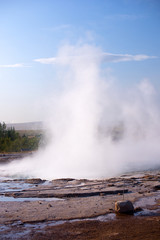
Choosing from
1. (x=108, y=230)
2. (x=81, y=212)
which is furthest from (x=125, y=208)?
(x=108, y=230)

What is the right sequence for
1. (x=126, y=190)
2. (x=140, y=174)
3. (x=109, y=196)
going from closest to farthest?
1. (x=109, y=196)
2. (x=126, y=190)
3. (x=140, y=174)

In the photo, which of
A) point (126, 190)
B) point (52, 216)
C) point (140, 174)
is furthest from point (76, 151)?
point (52, 216)

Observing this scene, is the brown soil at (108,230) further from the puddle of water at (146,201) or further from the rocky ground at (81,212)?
the puddle of water at (146,201)

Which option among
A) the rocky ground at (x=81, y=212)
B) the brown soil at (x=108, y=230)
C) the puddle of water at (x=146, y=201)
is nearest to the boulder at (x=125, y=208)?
the rocky ground at (x=81, y=212)

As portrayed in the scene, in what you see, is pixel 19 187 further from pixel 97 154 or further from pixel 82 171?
pixel 97 154

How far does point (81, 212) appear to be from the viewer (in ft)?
28.7

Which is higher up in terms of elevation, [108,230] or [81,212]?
[81,212]

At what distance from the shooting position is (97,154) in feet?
70.4

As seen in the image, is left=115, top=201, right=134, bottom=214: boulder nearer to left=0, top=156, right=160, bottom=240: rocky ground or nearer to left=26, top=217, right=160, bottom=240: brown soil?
left=0, top=156, right=160, bottom=240: rocky ground

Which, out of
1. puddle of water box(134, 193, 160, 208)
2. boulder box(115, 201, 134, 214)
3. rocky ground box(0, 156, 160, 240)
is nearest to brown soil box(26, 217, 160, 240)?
rocky ground box(0, 156, 160, 240)

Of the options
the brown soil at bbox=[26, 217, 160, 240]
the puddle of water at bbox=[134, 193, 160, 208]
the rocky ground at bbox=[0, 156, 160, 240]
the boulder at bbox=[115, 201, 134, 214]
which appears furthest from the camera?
the puddle of water at bbox=[134, 193, 160, 208]

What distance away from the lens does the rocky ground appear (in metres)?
7.11

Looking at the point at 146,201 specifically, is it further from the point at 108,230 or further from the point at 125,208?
the point at 108,230

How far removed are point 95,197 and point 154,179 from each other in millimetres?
4052
